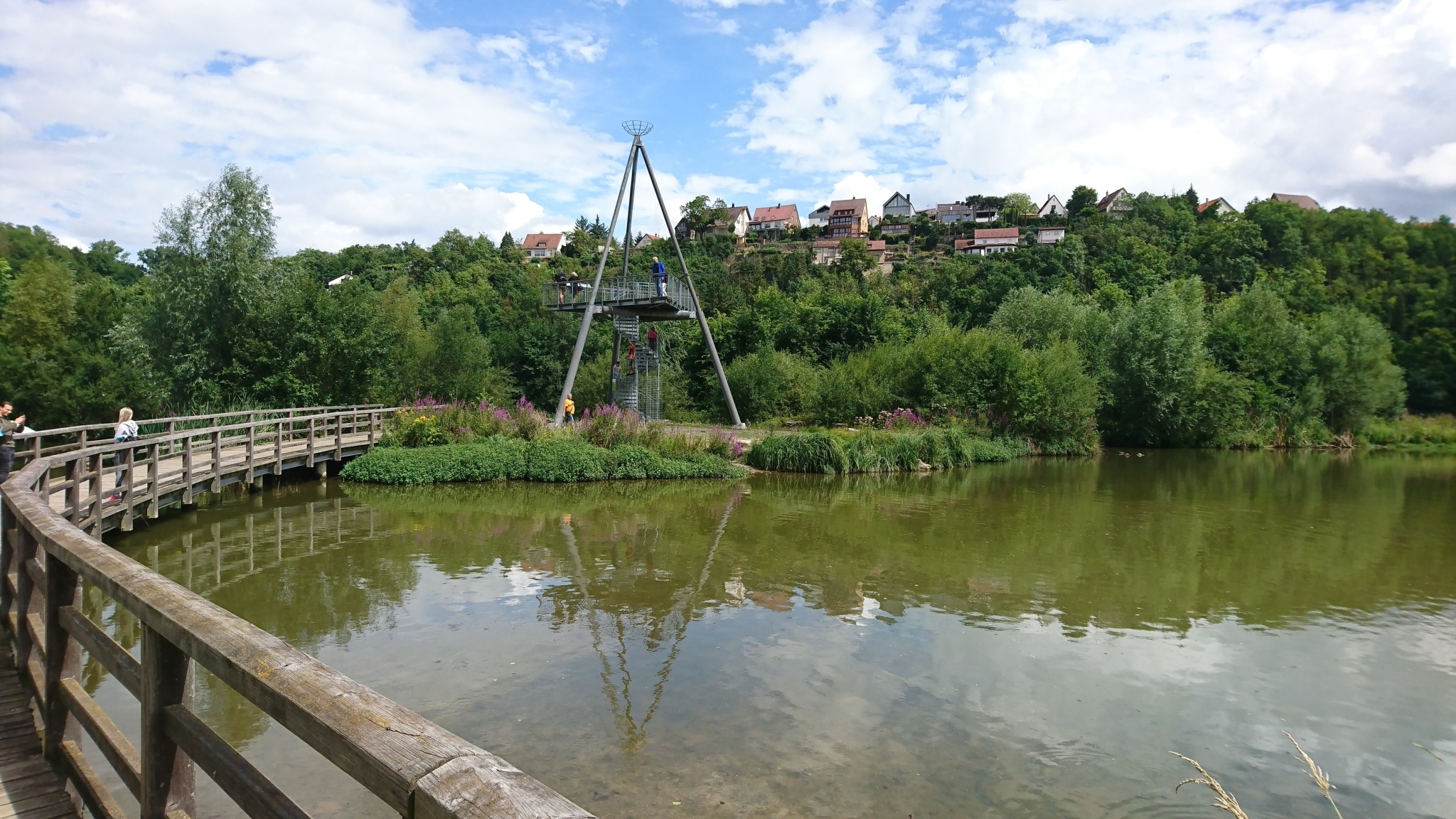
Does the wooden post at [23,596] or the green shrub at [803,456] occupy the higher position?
the wooden post at [23,596]

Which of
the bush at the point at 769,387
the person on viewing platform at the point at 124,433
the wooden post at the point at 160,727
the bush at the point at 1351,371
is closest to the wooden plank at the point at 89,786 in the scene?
the wooden post at the point at 160,727

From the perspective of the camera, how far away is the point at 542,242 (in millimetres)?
134250

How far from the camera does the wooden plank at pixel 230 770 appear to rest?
2.07 meters

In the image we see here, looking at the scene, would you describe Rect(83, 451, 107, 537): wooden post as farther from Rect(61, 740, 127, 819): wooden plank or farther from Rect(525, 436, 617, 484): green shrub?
Rect(525, 436, 617, 484): green shrub

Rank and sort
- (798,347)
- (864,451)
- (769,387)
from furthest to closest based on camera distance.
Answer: (798,347) < (769,387) < (864,451)

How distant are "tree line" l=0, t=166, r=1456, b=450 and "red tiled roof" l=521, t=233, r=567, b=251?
7658 centimetres

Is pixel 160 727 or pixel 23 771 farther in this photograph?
pixel 23 771

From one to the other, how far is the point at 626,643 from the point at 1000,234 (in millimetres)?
95687

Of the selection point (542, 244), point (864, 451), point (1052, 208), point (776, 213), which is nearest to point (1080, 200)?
point (1052, 208)

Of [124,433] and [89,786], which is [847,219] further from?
[89,786]

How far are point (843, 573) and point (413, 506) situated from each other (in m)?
9.29

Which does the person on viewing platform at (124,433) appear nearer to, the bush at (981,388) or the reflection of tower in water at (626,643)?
the reflection of tower in water at (626,643)

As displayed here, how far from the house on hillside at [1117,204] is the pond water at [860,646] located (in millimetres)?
85086

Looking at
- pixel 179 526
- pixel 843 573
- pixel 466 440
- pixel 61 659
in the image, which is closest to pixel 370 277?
pixel 466 440
